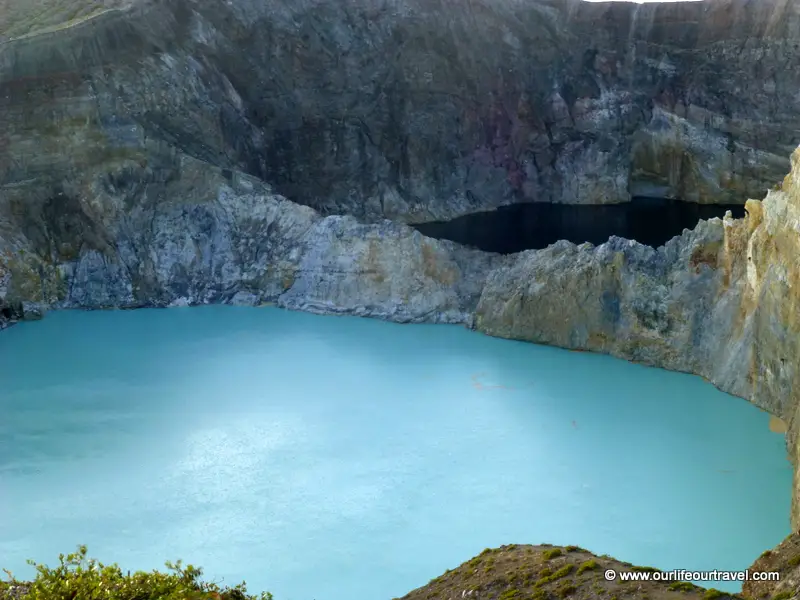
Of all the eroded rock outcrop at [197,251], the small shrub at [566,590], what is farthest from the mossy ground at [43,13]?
the small shrub at [566,590]

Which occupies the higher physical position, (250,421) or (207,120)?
(207,120)

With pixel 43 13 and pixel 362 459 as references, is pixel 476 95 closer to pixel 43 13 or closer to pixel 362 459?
pixel 43 13

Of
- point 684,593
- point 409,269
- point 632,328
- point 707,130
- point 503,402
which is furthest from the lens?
point 707,130

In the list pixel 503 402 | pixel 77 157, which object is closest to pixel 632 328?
pixel 503 402

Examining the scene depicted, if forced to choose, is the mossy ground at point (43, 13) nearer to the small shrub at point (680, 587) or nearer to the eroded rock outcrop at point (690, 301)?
the eroded rock outcrop at point (690, 301)

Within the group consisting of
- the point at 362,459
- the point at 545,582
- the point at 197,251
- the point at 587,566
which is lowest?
the point at 362,459

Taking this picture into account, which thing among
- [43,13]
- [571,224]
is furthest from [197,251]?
[571,224]

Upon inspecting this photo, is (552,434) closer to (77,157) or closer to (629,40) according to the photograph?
(77,157)
